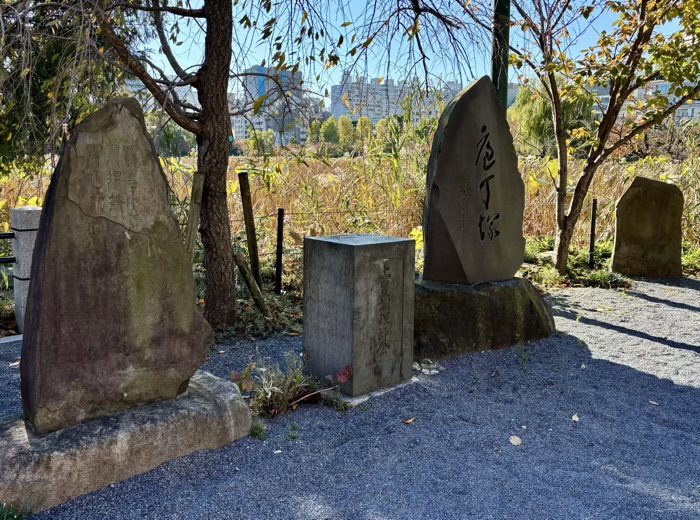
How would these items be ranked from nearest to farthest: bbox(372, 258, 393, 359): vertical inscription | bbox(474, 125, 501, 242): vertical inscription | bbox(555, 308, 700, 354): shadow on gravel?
bbox(372, 258, 393, 359): vertical inscription, bbox(474, 125, 501, 242): vertical inscription, bbox(555, 308, 700, 354): shadow on gravel

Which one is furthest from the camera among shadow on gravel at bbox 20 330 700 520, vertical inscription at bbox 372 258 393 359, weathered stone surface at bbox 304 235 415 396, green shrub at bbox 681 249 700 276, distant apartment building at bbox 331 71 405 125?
green shrub at bbox 681 249 700 276

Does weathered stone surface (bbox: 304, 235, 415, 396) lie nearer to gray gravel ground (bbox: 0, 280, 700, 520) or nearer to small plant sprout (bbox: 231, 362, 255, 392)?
gray gravel ground (bbox: 0, 280, 700, 520)

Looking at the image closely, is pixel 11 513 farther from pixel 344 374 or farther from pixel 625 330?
pixel 625 330

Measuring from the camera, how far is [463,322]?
4.84 metres

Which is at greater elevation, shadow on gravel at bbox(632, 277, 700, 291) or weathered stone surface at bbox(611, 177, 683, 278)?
weathered stone surface at bbox(611, 177, 683, 278)

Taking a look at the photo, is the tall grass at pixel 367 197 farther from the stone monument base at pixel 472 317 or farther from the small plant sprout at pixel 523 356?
the small plant sprout at pixel 523 356

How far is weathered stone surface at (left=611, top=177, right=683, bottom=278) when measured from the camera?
812cm

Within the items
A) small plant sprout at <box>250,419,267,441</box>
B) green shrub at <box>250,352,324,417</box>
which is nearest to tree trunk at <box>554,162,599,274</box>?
green shrub at <box>250,352,324,417</box>

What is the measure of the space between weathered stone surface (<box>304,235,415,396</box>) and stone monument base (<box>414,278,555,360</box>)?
53 cm

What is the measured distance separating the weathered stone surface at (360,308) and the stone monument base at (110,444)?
83 centimetres

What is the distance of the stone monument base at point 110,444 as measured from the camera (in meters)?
2.56

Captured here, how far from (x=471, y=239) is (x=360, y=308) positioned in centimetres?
157

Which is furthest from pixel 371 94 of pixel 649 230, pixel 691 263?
pixel 691 263

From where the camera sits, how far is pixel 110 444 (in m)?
2.76
